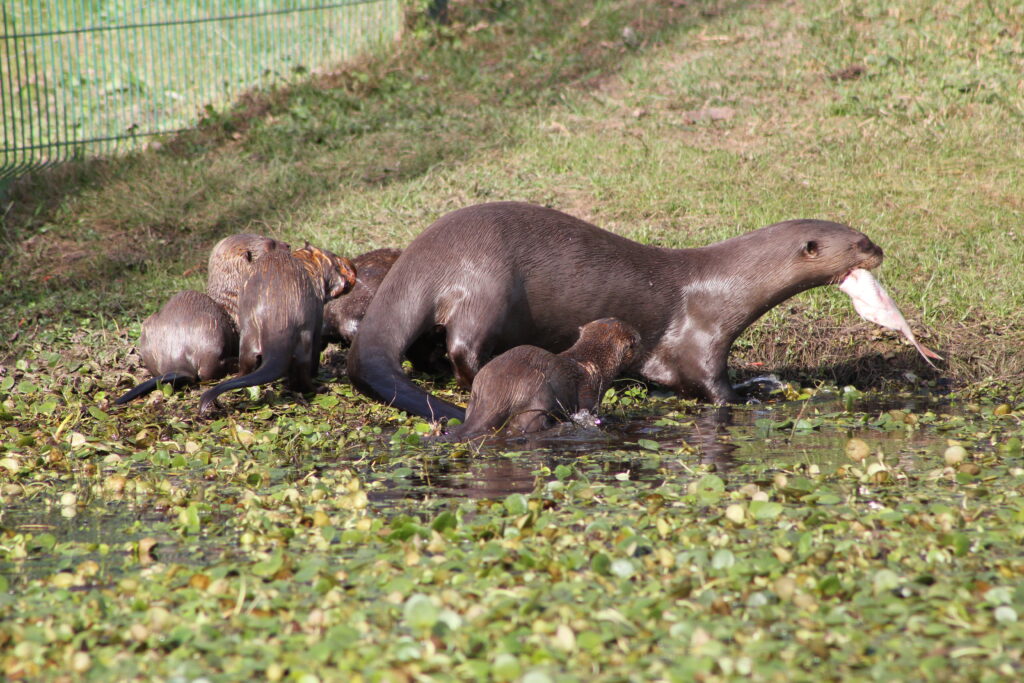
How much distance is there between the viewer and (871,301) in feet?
17.5

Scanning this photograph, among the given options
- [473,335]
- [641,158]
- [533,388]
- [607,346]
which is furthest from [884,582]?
[641,158]

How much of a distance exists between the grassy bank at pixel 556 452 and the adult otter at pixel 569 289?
26 centimetres

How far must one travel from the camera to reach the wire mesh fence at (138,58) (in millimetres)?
8281

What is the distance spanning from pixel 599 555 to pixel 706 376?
262 centimetres

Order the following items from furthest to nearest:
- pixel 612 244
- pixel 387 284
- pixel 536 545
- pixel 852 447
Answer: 1. pixel 612 244
2. pixel 387 284
3. pixel 852 447
4. pixel 536 545

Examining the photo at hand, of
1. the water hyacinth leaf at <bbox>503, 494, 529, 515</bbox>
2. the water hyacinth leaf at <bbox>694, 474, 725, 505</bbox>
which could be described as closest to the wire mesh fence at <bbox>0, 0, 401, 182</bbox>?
the water hyacinth leaf at <bbox>503, 494, 529, 515</bbox>

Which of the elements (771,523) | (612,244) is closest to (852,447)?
(771,523)

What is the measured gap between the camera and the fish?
5.25 m

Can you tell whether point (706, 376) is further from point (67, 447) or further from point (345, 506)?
point (67, 447)

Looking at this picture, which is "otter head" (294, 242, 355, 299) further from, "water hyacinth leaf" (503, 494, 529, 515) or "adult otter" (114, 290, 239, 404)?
"water hyacinth leaf" (503, 494, 529, 515)

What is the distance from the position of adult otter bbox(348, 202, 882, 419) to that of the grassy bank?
0.26m

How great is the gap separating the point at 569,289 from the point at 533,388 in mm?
839

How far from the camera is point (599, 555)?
2902 millimetres

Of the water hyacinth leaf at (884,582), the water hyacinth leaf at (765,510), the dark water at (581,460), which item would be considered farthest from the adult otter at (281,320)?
Answer: the water hyacinth leaf at (884,582)
